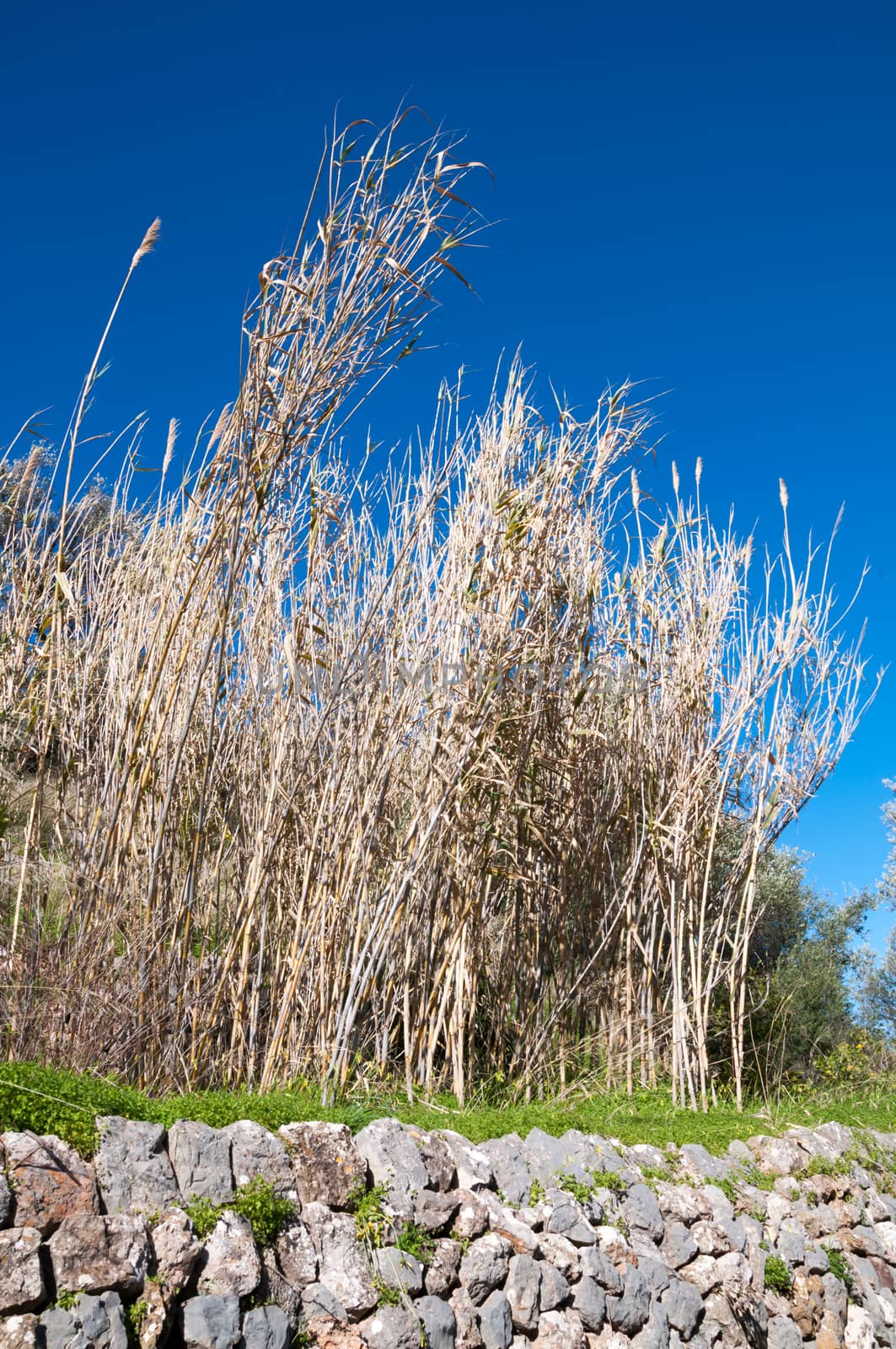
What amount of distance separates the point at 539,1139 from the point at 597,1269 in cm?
37

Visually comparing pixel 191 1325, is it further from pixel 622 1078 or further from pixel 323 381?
pixel 622 1078

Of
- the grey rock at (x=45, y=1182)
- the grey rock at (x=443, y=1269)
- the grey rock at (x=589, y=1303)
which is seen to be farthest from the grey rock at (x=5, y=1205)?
the grey rock at (x=589, y=1303)

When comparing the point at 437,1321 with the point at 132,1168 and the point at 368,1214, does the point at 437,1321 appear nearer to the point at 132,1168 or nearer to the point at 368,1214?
the point at 368,1214

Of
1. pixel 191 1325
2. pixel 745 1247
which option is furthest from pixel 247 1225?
pixel 745 1247

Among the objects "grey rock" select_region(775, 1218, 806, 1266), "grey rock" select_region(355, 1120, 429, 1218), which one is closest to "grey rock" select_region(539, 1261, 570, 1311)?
"grey rock" select_region(355, 1120, 429, 1218)

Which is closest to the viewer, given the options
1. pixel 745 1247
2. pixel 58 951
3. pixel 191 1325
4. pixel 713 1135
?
pixel 191 1325

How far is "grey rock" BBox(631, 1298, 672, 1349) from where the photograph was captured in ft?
9.45

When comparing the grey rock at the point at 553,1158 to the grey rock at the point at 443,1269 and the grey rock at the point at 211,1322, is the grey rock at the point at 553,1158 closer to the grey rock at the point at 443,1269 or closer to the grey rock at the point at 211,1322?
the grey rock at the point at 443,1269

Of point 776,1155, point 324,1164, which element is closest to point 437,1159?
point 324,1164

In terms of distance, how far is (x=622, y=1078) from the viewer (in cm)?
434

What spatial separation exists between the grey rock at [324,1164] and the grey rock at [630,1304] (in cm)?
93

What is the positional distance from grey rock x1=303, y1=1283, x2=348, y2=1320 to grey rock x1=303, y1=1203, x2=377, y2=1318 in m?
0.01

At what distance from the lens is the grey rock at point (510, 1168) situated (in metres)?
2.84

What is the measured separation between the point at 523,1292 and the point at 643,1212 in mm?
632
